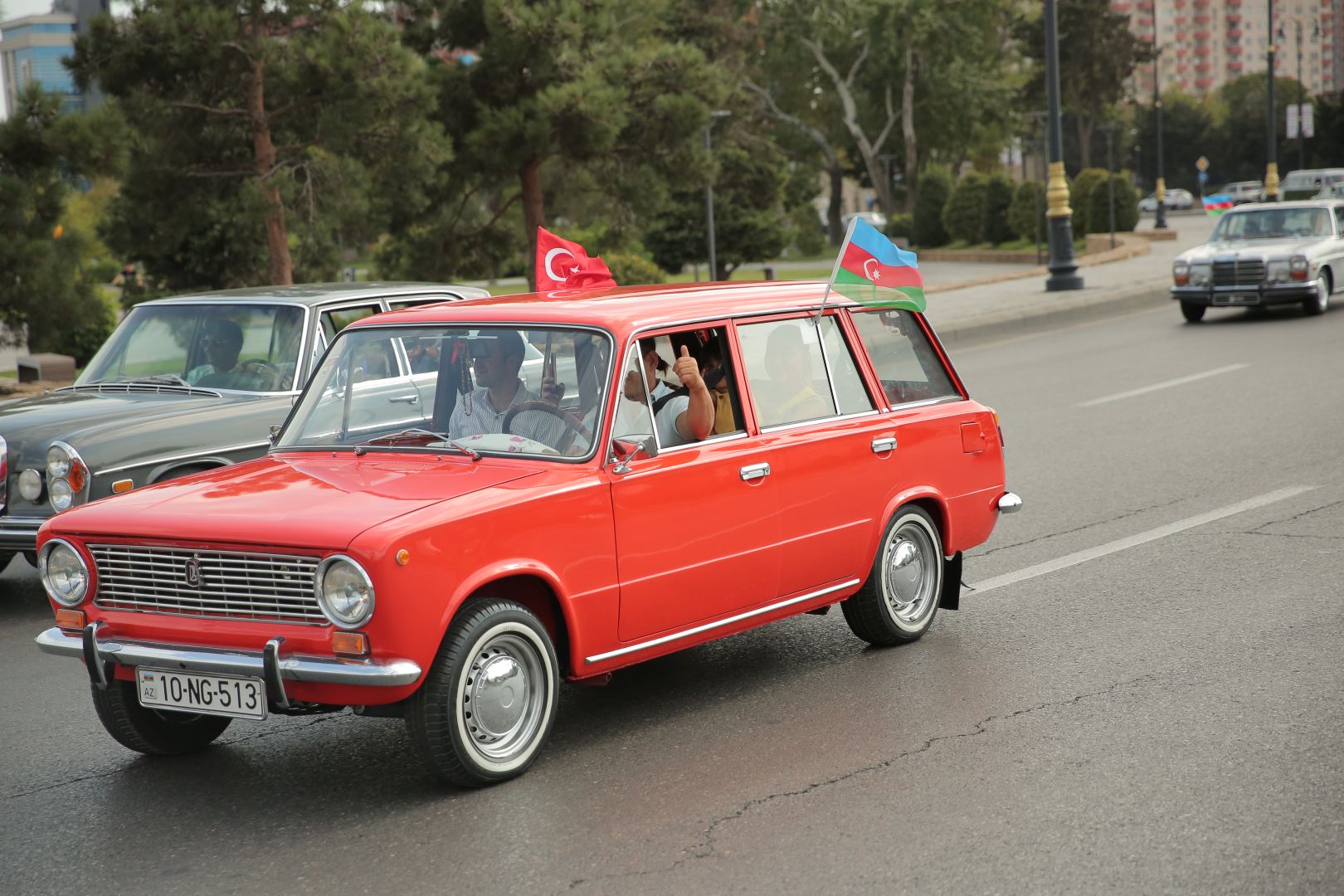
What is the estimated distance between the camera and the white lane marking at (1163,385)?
1488 centimetres

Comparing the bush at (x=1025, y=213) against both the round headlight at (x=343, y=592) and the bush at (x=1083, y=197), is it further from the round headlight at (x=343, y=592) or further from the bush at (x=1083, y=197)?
the round headlight at (x=343, y=592)

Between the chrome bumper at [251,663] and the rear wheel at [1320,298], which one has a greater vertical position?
the chrome bumper at [251,663]

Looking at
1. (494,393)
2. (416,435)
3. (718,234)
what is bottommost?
(416,435)

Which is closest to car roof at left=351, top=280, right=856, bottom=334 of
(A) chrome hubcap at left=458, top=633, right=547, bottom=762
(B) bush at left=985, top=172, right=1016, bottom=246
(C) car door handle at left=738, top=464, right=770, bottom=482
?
Answer: (C) car door handle at left=738, top=464, right=770, bottom=482

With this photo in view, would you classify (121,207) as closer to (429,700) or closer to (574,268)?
(574,268)

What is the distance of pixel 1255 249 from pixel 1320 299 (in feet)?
3.69

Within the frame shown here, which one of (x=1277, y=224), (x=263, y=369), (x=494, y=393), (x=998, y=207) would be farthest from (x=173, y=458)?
(x=998, y=207)

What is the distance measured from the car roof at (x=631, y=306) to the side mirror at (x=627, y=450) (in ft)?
1.44

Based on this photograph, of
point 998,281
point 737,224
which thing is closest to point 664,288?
point 998,281

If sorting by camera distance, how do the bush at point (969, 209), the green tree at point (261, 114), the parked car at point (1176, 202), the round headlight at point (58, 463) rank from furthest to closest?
the parked car at point (1176, 202) → the bush at point (969, 209) → the green tree at point (261, 114) → the round headlight at point (58, 463)

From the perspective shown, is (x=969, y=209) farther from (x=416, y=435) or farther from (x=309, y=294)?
(x=416, y=435)

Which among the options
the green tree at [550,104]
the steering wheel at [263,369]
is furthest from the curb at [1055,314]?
the steering wheel at [263,369]

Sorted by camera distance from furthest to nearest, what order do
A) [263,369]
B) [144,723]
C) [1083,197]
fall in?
[1083,197] < [263,369] < [144,723]

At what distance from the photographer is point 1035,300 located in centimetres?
2642
